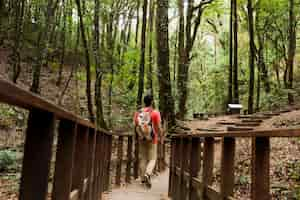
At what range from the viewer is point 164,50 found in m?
14.8

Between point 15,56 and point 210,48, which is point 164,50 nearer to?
point 15,56

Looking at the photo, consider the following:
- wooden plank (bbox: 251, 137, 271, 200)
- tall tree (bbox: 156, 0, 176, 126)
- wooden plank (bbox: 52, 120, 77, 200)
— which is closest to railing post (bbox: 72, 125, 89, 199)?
wooden plank (bbox: 52, 120, 77, 200)

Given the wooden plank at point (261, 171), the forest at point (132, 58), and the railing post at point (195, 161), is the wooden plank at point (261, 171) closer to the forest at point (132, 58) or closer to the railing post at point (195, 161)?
the railing post at point (195, 161)

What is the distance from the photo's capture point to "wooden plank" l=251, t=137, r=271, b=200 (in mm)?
2573

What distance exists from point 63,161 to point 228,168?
162cm

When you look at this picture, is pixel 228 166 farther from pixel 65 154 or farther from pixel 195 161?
pixel 195 161

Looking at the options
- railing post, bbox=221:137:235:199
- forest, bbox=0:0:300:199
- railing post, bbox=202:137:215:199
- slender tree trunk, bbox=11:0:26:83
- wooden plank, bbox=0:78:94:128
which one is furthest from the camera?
slender tree trunk, bbox=11:0:26:83

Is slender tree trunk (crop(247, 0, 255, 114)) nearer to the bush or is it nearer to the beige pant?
the bush

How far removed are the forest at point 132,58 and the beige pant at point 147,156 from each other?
8.38ft

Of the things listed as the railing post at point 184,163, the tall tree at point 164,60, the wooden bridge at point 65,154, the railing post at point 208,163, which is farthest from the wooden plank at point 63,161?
the tall tree at point 164,60

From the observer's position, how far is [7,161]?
33.7ft

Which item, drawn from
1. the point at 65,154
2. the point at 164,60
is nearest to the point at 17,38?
the point at 164,60

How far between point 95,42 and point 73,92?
946 centimetres

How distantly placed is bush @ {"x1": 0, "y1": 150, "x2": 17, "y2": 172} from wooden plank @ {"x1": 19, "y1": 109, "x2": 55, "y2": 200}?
29.4 feet
